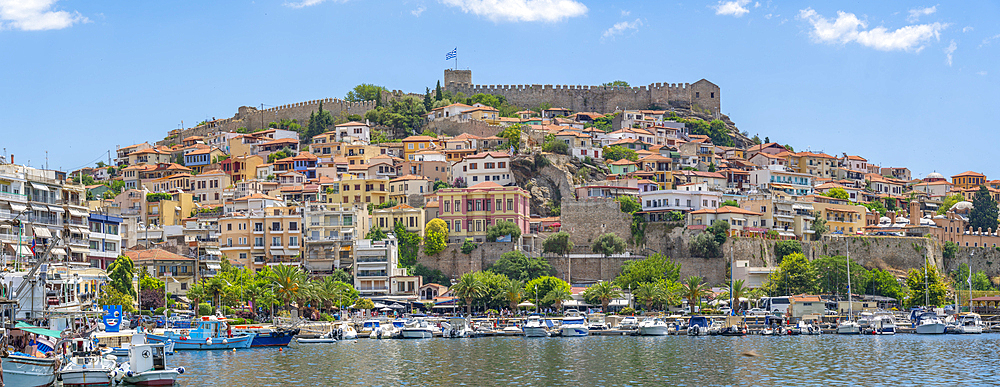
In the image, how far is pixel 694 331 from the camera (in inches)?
2591

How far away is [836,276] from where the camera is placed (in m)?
77.4

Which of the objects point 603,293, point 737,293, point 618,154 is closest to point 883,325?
point 737,293

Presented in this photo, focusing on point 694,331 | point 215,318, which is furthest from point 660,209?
point 215,318

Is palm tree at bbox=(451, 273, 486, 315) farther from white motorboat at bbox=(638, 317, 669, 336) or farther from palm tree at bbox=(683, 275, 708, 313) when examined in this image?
palm tree at bbox=(683, 275, 708, 313)

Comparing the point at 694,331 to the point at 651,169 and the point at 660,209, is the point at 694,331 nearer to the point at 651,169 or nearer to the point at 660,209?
the point at 660,209

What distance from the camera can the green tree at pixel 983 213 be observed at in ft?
324

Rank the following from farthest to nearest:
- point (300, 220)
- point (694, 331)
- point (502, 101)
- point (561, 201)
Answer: point (502, 101)
point (561, 201)
point (300, 220)
point (694, 331)

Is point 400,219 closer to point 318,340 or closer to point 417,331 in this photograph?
point 417,331

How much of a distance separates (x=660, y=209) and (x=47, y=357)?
57.9m

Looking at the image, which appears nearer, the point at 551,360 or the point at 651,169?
the point at 551,360

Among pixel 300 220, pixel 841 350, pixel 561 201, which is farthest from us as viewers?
pixel 561 201

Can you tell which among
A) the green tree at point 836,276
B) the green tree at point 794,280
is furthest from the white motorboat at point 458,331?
the green tree at point 836,276

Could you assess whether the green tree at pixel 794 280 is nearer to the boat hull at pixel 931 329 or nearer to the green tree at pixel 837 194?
the boat hull at pixel 931 329

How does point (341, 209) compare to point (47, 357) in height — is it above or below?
above
